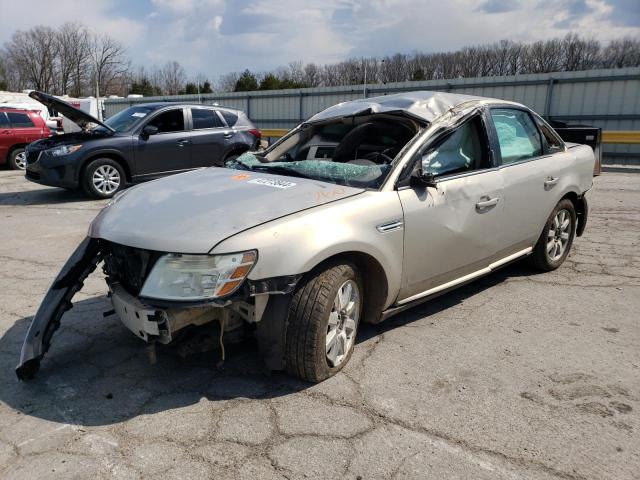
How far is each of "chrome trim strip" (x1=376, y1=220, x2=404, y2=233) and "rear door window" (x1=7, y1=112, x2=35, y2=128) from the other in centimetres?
1374

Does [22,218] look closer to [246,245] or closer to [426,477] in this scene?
[246,245]

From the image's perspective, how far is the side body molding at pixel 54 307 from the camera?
117 inches

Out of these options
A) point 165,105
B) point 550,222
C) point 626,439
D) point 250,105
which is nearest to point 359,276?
point 626,439

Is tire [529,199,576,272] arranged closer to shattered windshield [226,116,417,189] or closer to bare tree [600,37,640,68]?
shattered windshield [226,116,417,189]

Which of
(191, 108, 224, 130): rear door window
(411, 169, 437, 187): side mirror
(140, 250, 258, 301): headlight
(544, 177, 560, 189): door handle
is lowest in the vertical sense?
(140, 250, 258, 301): headlight

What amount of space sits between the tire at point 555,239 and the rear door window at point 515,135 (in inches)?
25.6

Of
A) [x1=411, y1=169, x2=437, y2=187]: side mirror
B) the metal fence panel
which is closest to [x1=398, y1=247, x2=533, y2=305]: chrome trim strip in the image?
[x1=411, y1=169, x2=437, y2=187]: side mirror

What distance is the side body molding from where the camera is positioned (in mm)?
2977

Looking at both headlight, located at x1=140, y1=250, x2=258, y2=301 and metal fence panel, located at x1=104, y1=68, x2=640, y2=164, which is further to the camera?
metal fence panel, located at x1=104, y1=68, x2=640, y2=164

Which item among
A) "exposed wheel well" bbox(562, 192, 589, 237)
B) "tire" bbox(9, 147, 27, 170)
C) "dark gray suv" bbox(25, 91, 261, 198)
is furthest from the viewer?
"tire" bbox(9, 147, 27, 170)

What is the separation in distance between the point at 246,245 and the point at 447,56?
51216mm

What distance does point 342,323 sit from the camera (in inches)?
123

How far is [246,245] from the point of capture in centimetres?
264

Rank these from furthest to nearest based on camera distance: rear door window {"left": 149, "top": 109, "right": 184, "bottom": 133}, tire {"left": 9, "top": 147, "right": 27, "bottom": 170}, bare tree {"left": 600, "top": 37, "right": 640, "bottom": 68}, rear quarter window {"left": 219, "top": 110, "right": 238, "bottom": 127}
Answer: bare tree {"left": 600, "top": 37, "right": 640, "bottom": 68} < tire {"left": 9, "top": 147, "right": 27, "bottom": 170} < rear quarter window {"left": 219, "top": 110, "right": 238, "bottom": 127} < rear door window {"left": 149, "top": 109, "right": 184, "bottom": 133}
